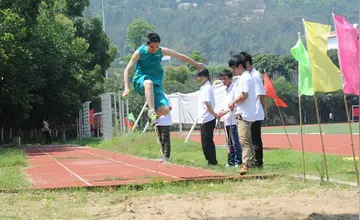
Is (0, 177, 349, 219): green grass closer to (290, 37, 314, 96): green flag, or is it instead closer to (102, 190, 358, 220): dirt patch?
(102, 190, 358, 220): dirt patch

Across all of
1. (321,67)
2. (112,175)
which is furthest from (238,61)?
(112,175)

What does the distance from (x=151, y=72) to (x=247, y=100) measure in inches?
58.1

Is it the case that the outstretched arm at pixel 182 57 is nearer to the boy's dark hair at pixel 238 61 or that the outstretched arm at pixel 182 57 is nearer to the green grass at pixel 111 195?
the boy's dark hair at pixel 238 61

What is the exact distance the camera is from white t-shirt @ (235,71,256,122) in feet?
26.8

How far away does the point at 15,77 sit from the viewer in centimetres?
2525

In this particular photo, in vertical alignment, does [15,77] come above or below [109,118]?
above

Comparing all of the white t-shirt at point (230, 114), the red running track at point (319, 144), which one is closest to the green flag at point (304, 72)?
the white t-shirt at point (230, 114)

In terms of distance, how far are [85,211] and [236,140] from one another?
4.36 metres

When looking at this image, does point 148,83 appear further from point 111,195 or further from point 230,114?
point 111,195

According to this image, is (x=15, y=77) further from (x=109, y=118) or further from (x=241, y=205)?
(x=241, y=205)

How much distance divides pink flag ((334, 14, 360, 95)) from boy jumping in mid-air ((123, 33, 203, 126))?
102 inches

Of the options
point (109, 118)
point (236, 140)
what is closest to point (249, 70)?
point (236, 140)

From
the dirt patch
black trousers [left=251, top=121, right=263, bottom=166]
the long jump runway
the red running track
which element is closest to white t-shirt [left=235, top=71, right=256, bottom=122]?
black trousers [left=251, top=121, right=263, bottom=166]

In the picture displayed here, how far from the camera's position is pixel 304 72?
7.60 metres
